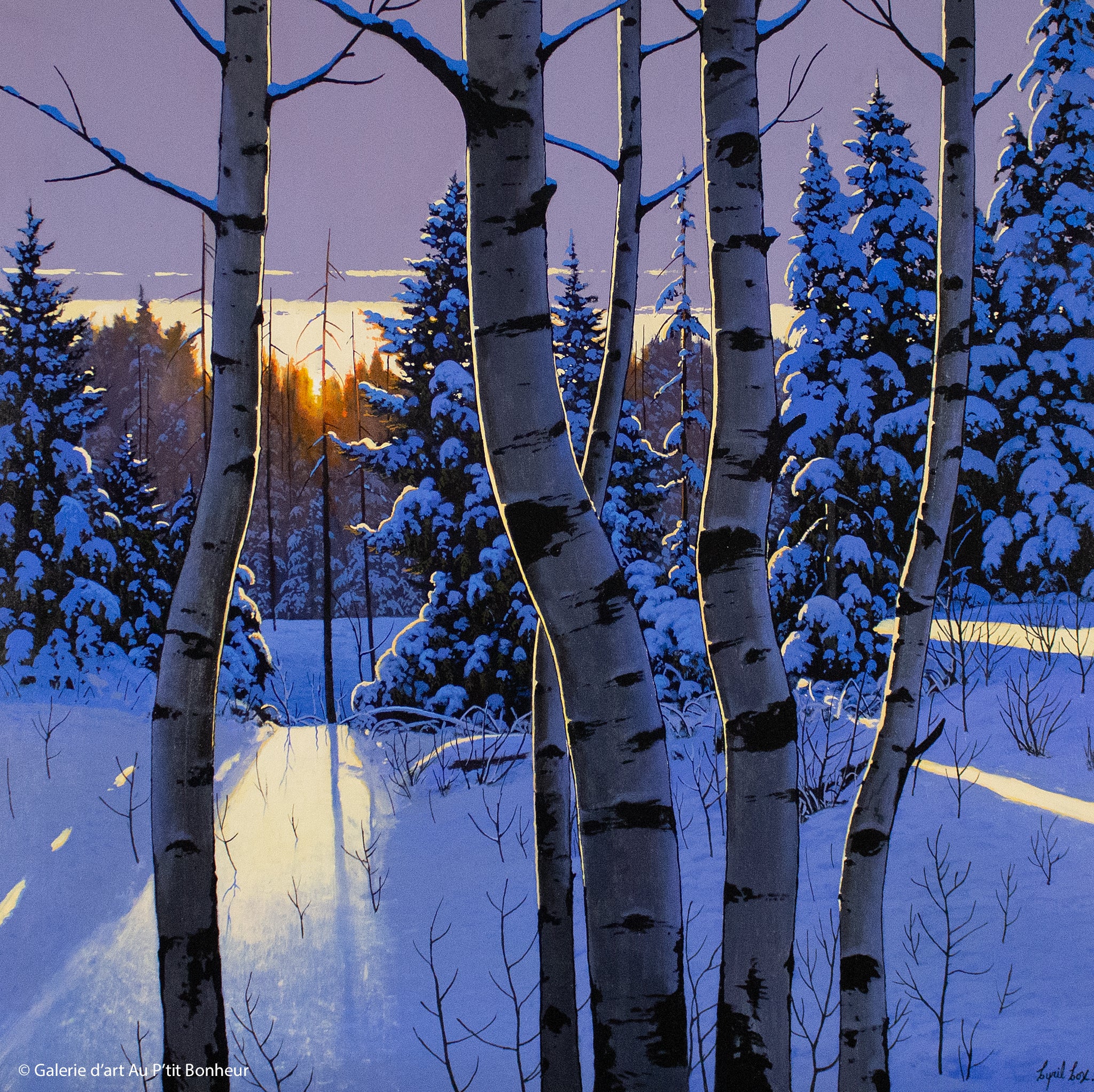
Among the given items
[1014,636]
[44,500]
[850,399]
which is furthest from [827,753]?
[44,500]

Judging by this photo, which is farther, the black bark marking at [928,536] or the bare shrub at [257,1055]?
the bare shrub at [257,1055]

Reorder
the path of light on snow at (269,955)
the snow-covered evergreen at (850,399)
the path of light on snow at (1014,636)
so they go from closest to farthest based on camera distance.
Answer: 1. the path of light on snow at (269,955)
2. the path of light on snow at (1014,636)
3. the snow-covered evergreen at (850,399)

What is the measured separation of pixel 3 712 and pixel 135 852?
412cm

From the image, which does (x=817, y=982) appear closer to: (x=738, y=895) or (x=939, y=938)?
(x=939, y=938)

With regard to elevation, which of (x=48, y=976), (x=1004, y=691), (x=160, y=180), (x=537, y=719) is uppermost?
(x=160, y=180)

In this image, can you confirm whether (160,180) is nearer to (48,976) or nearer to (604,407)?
(604,407)

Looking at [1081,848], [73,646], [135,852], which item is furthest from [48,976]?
[73,646]

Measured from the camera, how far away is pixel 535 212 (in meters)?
1.81

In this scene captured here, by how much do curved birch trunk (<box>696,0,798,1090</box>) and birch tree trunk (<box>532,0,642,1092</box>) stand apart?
581 millimetres

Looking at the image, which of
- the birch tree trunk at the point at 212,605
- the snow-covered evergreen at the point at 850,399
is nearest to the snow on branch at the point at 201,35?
the birch tree trunk at the point at 212,605

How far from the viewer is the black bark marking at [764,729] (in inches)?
83.6

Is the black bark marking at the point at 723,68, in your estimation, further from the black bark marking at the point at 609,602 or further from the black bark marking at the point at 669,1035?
the black bark marking at the point at 669,1035

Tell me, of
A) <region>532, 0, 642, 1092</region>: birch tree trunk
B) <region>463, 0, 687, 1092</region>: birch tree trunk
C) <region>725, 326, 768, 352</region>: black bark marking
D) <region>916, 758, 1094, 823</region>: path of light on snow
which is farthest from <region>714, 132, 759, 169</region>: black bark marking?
Answer: <region>916, 758, 1094, 823</region>: path of light on snow

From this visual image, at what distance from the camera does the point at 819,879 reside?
4.75 m
